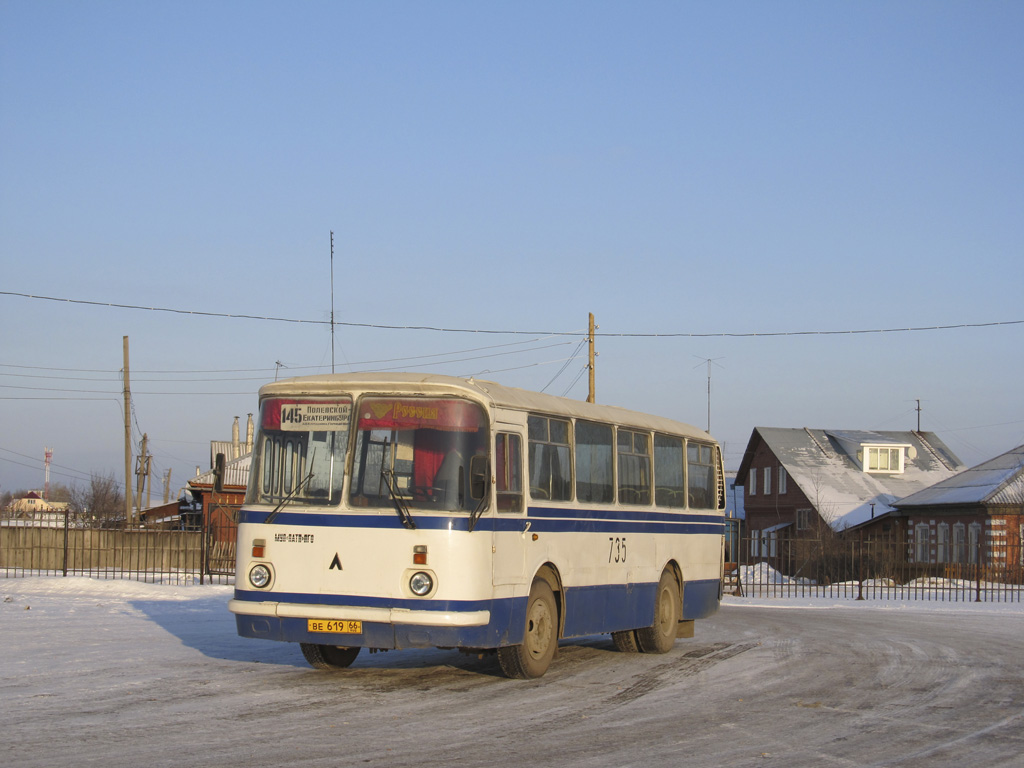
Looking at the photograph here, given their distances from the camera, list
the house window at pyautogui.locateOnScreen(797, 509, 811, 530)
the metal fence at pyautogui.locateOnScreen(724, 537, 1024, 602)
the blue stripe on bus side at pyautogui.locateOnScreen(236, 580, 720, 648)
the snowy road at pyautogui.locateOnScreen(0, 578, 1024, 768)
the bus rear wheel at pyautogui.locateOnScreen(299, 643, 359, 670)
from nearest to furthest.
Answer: the snowy road at pyautogui.locateOnScreen(0, 578, 1024, 768), the blue stripe on bus side at pyautogui.locateOnScreen(236, 580, 720, 648), the bus rear wheel at pyautogui.locateOnScreen(299, 643, 359, 670), the metal fence at pyautogui.locateOnScreen(724, 537, 1024, 602), the house window at pyautogui.locateOnScreen(797, 509, 811, 530)

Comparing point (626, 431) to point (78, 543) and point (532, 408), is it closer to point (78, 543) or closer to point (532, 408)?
point (532, 408)

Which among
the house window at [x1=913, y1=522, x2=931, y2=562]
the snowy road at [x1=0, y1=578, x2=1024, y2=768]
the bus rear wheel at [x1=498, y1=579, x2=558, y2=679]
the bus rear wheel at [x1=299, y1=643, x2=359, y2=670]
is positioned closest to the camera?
the snowy road at [x1=0, y1=578, x2=1024, y2=768]

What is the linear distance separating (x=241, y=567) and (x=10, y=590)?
1635 cm

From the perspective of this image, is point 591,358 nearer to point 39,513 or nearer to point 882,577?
point 882,577

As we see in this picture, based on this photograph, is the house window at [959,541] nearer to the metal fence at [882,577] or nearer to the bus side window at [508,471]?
the metal fence at [882,577]

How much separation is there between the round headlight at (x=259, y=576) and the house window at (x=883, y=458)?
178 feet

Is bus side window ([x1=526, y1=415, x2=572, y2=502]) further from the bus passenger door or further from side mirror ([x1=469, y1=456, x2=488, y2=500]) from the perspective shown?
side mirror ([x1=469, y1=456, x2=488, y2=500])

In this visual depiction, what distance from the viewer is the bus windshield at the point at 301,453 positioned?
1168cm

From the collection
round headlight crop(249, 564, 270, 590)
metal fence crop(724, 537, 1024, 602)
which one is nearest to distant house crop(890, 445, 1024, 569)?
metal fence crop(724, 537, 1024, 602)

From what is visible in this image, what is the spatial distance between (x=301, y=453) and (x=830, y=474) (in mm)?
52560

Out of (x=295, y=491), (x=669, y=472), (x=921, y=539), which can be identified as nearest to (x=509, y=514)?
(x=295, y=491)

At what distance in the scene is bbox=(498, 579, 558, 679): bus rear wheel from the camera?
1225 centimetres

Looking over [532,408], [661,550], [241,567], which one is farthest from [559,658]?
[241,567]

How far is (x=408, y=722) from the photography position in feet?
32.3
